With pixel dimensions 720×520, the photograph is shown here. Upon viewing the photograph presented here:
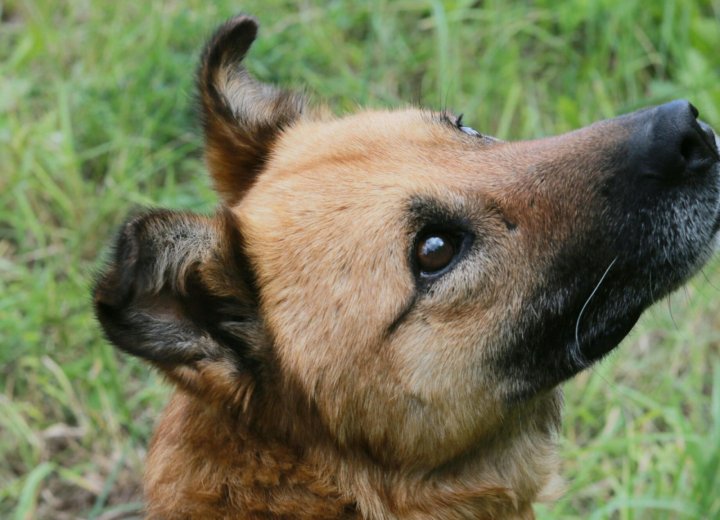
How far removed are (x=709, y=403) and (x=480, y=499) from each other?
8.52 ft

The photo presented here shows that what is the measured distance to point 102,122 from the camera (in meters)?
7.09

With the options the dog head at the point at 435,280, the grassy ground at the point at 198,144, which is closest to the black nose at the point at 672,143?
the dog head at the point at 435,280

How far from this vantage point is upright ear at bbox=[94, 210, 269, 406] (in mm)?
3012

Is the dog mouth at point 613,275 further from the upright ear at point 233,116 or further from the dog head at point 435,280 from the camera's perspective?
the upright ear at point 233,116

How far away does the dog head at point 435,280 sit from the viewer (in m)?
3.42

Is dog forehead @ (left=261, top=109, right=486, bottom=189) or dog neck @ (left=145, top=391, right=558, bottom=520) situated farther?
dog forehead @ (left=261, top=109, right=486, bottom=189)

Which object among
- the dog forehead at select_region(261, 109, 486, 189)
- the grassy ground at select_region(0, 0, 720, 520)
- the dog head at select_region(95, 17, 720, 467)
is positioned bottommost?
the grassy ground at select_region(0, 0, 720, 520)

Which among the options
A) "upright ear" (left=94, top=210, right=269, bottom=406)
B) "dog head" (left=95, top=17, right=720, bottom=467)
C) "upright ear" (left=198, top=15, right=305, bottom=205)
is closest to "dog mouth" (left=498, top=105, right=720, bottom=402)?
"dog head" (left=95, top=17, right=720, bottom=467)

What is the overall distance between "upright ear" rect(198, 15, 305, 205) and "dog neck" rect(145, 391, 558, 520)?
3.67 ft

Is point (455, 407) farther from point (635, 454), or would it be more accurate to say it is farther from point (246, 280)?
point (635, 454)

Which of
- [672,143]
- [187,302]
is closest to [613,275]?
[672,143]

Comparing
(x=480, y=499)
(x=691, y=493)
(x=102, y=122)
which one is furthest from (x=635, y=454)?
(x=102, y=122)

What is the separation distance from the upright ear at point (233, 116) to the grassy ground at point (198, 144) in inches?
42.7

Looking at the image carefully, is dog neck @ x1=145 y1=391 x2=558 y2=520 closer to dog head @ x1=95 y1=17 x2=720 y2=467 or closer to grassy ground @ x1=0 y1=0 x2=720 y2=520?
dog head @ x1=95 y1=17 x2=720 y2=467
